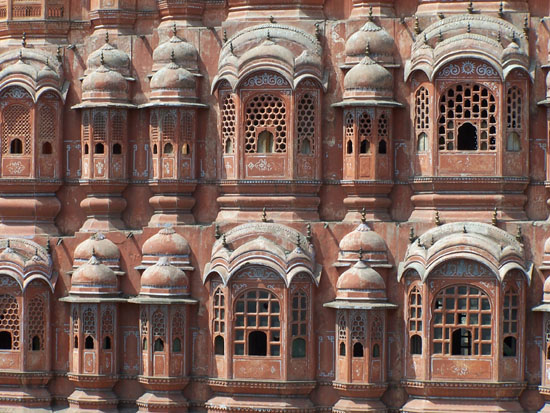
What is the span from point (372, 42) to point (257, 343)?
7.56m

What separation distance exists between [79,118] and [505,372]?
40.3 ft

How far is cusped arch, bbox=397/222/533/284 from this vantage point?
37625 millimetres

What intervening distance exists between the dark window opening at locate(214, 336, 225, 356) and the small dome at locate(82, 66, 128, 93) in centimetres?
655

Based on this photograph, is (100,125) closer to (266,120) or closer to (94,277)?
(94,277)

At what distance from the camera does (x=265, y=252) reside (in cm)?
3888

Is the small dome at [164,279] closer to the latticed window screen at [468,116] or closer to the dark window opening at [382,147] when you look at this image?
the dark window opening at [382,147]

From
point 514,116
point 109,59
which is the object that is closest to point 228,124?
point 109,59

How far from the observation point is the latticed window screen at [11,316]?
4109 centimetres

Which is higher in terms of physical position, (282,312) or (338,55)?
(338,55)

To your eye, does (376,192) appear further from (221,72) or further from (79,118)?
(79,118)

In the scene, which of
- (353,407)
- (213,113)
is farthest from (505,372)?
(213,113)

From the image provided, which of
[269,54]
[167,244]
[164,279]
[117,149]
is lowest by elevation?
[164,279]

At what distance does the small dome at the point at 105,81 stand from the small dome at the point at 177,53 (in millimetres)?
999

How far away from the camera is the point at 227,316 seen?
39156 mm
